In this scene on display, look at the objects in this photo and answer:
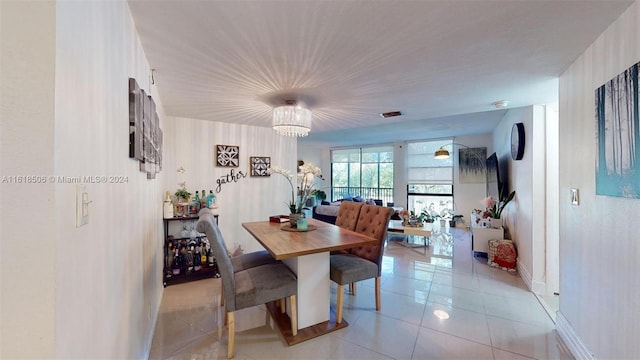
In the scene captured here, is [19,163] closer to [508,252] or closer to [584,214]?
[584,214]

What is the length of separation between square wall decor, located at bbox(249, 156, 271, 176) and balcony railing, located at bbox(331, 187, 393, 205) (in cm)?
492

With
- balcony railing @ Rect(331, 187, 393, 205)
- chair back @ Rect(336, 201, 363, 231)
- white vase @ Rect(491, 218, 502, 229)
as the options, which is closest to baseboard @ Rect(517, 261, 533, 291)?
white vase @ Rect(491, 218, 502, 229)

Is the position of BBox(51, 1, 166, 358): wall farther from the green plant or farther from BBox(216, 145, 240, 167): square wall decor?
the green plant

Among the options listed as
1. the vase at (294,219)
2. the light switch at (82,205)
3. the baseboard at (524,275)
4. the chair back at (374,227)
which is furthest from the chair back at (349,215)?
the light switch at (82,205)

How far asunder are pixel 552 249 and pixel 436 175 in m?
4.54

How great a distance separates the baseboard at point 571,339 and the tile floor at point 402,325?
0.06 meters

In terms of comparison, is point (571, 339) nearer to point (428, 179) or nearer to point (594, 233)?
point (594, 233)

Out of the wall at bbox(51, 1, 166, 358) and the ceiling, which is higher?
the ceiling

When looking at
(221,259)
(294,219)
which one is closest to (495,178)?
(294,219)

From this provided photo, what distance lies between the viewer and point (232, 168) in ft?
13.0

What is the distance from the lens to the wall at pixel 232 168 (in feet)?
11.6

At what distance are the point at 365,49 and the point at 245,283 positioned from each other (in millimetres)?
1953

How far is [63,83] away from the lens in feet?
2.11

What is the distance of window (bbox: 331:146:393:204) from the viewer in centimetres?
823
